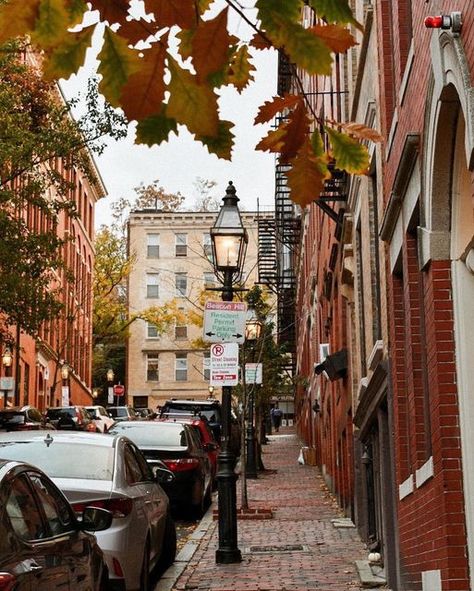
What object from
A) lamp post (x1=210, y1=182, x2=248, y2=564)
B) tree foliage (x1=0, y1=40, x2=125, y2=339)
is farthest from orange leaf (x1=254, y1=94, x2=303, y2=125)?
tree foliage (x1=0, y1=40, x2=125, y2=339)

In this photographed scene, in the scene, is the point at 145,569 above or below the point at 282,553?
above

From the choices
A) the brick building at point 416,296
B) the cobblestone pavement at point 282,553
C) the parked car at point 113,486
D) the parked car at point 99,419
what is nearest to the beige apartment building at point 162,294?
the parked car at point 99,419

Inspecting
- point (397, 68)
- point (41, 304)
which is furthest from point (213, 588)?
point (41, 304)

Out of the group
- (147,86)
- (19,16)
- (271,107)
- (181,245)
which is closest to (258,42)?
(271,107)

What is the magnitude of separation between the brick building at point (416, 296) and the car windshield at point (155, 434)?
13.3 ft

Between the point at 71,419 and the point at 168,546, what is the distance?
22.0 metres

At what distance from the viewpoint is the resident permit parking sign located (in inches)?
565

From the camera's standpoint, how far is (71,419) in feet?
112

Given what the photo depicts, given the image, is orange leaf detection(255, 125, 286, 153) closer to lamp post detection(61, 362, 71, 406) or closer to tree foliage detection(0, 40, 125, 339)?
tree foliage detection(0, 40, 125, 339)

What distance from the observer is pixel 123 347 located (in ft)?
282

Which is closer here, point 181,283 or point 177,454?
point 177,454

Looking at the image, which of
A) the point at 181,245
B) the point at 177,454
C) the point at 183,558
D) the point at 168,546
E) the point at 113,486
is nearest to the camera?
the point at 113,486

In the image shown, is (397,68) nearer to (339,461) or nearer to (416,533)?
(416,533)

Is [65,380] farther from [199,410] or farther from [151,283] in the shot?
[199,410]
